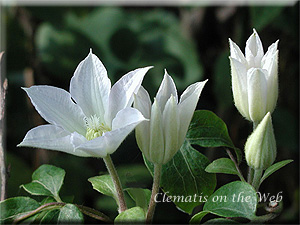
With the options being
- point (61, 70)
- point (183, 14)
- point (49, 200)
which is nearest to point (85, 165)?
point (61, 70)

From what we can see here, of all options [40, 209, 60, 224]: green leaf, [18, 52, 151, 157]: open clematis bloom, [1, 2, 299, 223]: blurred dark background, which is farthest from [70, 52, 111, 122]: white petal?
[1, 2, 299, 223]: blurred dark background

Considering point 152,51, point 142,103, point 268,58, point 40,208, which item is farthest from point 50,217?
point 152,51

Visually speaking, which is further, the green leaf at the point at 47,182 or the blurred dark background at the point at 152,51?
the blurred dark background at the point at 152,51

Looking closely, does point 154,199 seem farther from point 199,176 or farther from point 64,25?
point 64,25

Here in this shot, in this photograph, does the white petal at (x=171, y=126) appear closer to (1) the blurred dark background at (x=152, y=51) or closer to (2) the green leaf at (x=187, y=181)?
(2) the green leaf at (x=187, y=181)

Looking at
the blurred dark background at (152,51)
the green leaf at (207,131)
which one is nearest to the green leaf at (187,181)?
the green leaf at (207,131)
